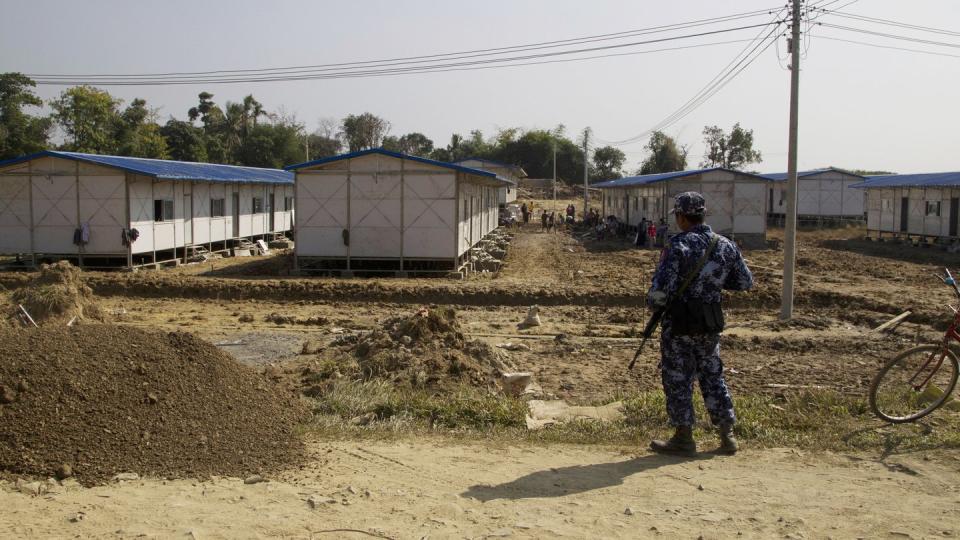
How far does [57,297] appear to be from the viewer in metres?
12.4

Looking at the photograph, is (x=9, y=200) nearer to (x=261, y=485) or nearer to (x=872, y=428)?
(x=261, y=485)

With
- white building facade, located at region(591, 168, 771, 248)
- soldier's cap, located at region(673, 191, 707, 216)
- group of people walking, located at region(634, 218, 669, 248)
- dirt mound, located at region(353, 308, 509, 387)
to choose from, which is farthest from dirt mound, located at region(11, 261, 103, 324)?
white building facade, located at region(591, 168, 771, 248)

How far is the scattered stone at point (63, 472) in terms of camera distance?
4953 mm

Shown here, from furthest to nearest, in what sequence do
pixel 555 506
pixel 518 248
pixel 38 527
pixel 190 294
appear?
1. pixel 518 248
2. pixel 190 294
3. pixel 555 506
4. pixel 38 527

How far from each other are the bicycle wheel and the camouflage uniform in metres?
1.99

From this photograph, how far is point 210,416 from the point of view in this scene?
5.82m

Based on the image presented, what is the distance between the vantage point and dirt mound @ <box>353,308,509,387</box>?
8.58 metres

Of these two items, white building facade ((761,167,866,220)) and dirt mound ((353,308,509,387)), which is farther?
white building facade ((761,167,866,220))

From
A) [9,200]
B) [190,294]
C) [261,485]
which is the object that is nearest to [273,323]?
[190,294]

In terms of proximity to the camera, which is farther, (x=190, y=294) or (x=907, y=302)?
(x=190, y=294)

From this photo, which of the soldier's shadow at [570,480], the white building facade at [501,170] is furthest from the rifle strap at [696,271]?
the white building facade at [501,170]

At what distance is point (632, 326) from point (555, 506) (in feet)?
30.7

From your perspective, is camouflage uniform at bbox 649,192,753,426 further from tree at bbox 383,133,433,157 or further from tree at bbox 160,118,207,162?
tree at bbox 383,133,433,157

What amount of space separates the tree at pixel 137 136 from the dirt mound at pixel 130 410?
4518 cm
